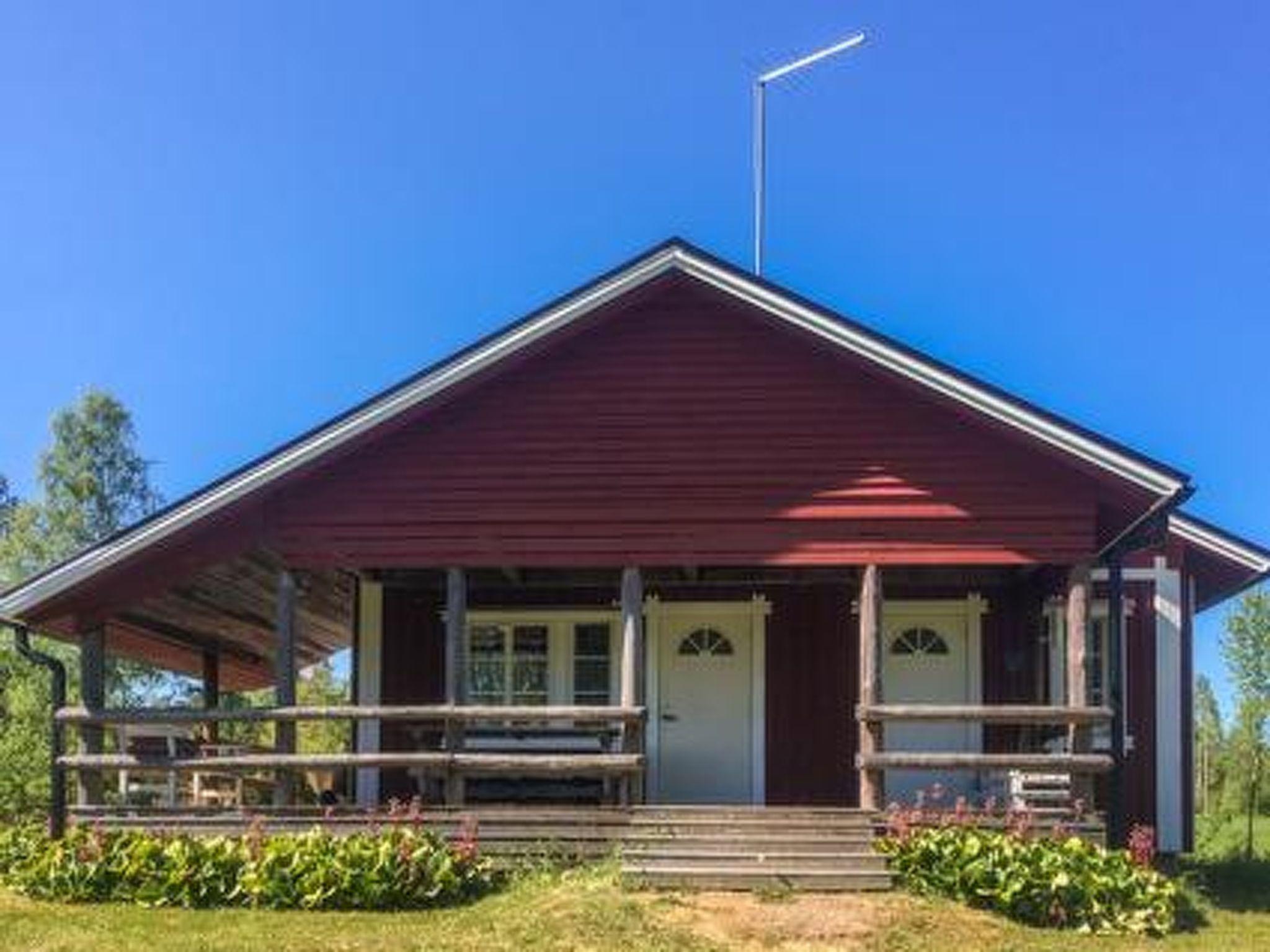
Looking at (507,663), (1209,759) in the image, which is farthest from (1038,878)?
(1209,759)

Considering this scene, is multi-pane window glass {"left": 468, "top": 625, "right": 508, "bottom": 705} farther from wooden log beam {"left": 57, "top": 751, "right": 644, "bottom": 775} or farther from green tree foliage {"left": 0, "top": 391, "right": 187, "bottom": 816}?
green tree foliage {"left": 0, "top": 391, "right": 187, "bottom": 816}

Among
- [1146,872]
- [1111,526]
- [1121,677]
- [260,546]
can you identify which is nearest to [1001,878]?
[1146,872]

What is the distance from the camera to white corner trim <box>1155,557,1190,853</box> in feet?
65.7

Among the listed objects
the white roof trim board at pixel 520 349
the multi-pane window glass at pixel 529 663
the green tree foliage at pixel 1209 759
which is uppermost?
the white roof trim board at pixel 520 349

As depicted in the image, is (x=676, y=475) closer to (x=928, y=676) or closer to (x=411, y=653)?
(x=928, y=676)

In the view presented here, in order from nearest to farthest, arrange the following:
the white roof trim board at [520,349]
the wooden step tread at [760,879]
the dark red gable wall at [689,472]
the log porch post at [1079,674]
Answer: the wooden step tread at [760,879] → the log porch post at [1079,674] → the white roof trim board at [520,349] → the dark red gable wall at [689,472]

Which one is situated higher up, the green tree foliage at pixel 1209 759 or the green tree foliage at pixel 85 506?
the green tree foliage at pixel 85 506

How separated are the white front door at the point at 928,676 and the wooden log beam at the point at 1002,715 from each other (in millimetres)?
3299

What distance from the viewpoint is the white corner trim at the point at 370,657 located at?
19.4m

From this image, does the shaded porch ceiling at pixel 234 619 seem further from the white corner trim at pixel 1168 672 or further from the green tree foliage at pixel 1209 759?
the green tree foliage at pixel 1209 759

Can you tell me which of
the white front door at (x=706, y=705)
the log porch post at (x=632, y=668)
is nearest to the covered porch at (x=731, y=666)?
the white front door at (x=706, y=705)

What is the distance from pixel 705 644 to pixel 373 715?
4589 millimetres

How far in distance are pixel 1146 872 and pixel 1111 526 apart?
3886 mm

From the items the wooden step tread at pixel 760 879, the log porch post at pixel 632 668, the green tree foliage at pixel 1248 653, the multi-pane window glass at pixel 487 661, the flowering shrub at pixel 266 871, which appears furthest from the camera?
the green tree foliage at pixel 1248 653
